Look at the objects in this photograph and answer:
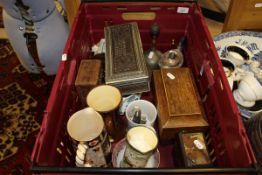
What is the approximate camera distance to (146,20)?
3.19 ft

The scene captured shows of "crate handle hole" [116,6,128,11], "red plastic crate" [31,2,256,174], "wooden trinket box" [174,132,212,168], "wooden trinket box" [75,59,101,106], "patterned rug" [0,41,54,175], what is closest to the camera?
"red plastic crate" [31,2,256,174]

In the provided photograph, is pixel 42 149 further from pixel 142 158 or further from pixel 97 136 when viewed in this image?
pixel 142 158

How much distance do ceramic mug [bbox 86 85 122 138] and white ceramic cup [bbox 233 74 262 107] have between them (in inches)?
16.2

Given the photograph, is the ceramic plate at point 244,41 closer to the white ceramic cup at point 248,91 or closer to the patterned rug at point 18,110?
the white ceramic cup at point 248,91

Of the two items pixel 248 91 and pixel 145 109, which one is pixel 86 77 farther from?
pixel 248 91

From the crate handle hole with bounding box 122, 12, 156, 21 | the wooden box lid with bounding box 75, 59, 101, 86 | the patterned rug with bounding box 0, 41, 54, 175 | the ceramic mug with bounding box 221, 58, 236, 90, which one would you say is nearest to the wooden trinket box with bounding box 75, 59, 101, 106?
the wooden box lid with bounding box 75, 59, 101, 86

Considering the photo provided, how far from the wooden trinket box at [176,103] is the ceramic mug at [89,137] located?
19 centimetres

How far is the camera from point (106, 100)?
0.74 m

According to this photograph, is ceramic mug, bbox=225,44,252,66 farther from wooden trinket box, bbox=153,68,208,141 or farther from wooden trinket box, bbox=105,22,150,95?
wooden trinket box, bbox=105,22,150,95

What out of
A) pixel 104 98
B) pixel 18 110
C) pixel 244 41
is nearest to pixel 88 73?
pixel 104 98

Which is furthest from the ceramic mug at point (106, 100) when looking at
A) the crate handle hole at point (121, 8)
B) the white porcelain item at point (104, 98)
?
the crate handle hole at point (121, 8)

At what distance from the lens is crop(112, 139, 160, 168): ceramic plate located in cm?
73

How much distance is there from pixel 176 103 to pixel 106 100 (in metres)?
0.21

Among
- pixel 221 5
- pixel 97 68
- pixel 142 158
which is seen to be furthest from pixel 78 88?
pixel 221 5
